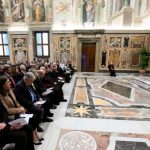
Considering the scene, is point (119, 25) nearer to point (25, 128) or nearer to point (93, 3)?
point (93, 3)

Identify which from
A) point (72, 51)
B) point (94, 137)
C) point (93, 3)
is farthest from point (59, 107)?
point (93, 3)

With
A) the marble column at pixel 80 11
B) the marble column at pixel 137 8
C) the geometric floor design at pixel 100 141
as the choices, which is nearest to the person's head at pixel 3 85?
the geometric floor design at pixel 100 141

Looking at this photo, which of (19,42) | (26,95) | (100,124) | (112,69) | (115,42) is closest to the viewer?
(26,95)

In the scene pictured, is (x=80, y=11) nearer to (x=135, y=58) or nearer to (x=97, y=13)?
(x=97, y=13)

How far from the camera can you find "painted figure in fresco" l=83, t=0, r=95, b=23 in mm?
12094

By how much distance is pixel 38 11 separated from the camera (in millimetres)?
12352

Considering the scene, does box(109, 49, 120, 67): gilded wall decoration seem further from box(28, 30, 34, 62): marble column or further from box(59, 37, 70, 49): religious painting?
box(28, 30, 34, 62): marble column

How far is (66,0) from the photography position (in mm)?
→ 12219

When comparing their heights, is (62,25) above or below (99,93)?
above

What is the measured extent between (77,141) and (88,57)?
32.6 feet

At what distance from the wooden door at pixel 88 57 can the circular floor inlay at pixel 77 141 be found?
31.1 feet

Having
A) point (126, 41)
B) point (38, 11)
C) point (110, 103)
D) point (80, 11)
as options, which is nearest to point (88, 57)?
point (126, 41)

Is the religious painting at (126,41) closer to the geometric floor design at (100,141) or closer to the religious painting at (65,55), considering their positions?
the religious painting at (65,55)

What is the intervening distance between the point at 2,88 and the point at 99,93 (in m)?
5.05
